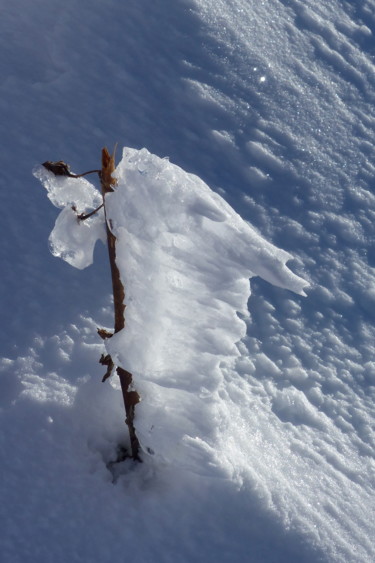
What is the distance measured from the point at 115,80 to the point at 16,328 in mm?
1260

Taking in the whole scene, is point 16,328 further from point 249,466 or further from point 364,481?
point 364,481

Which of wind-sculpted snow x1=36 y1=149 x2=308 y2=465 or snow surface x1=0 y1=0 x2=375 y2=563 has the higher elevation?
wind-sculpted snow x1=36 y1=149 x2=308 y2=465

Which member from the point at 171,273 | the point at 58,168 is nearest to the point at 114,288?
the point at 171,273

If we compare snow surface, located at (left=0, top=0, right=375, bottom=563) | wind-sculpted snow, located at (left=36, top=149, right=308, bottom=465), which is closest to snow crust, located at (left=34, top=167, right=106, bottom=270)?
wind-sculpted snow, located at (left=36, top=149, right=308, bottom=465)

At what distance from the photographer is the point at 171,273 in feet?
3.90

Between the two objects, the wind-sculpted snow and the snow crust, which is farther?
the snow crust

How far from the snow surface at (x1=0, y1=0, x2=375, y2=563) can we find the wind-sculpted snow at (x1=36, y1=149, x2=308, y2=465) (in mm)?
68

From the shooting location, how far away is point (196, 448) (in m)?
1.25

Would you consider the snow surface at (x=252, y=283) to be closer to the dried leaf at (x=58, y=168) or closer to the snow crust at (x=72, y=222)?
the snow crust at (x=72, y=222)

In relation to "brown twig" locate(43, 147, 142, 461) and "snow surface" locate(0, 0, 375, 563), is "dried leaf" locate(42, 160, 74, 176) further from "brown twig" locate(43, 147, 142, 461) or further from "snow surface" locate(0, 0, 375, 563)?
"snow surface" locate(0, 0, 375, 563)

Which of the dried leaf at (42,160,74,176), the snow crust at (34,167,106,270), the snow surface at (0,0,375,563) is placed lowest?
the snow surface at (0,0,375,563)

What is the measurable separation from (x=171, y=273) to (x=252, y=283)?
35.8 inches

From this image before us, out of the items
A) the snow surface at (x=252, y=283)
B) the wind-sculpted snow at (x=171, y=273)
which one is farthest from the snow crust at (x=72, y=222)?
the snow surface at (x=252, y=283)

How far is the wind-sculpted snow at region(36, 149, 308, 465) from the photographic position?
3.70 feet
